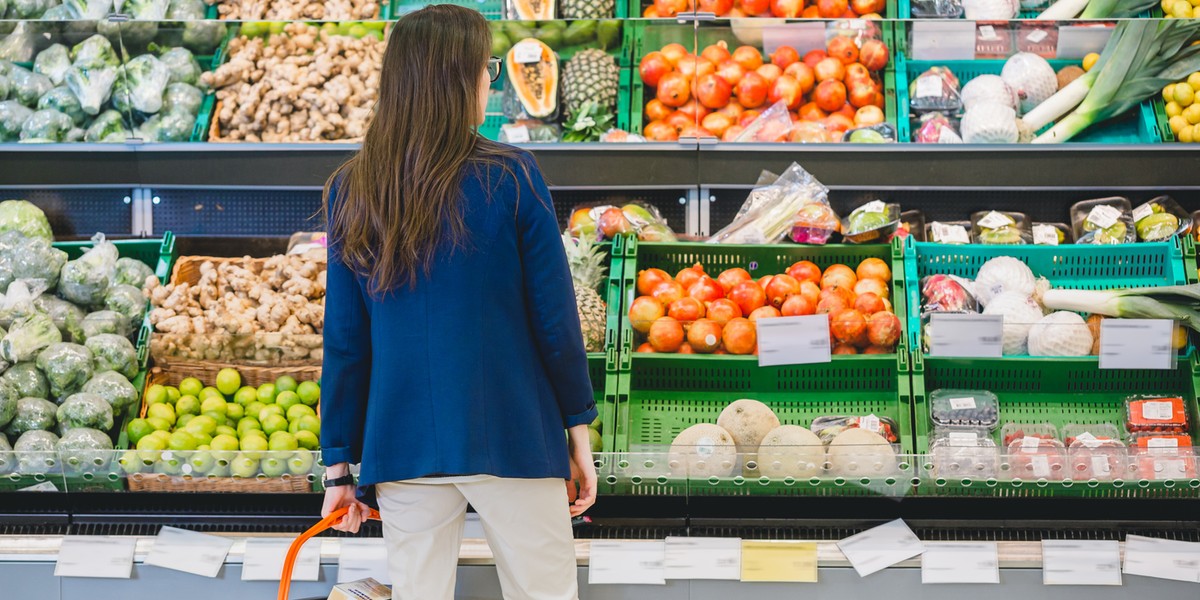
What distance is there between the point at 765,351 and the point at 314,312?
4.60 ft

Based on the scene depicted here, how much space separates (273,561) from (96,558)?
0.46 metres

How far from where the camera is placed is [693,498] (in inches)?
115

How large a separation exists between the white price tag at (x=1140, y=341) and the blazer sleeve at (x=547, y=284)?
164 cm

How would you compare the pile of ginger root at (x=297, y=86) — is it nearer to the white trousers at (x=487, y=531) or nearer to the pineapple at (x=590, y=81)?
the pineapple at (x=590, y=81)

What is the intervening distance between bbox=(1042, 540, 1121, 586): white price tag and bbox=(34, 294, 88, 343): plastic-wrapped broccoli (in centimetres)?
265

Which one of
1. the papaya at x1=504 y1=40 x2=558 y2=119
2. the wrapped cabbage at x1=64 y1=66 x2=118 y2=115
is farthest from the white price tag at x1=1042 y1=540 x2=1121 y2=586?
the wrapped cabbage at x1=64 y1=66 x2=118 y2=115

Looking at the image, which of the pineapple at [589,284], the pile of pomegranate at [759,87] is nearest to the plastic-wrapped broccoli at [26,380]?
the pineapple at [589,284]

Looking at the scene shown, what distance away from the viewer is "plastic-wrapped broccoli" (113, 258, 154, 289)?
3.63 m

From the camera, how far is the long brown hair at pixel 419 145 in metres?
1.96

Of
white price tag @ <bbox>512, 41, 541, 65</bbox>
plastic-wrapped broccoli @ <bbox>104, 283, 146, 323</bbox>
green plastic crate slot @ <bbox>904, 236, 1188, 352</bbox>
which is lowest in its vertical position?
plastic-wrapped broccoli @ <bbox>104, 283, 146, 323</bbox>

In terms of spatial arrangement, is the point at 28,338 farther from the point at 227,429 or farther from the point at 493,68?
the point at 493,68

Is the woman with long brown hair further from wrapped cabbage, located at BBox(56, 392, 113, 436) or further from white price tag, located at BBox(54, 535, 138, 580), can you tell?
wrapped cabbage, located at BBox(56, 392, 113, 436)

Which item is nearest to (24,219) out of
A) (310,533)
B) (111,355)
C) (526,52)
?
(111,355)

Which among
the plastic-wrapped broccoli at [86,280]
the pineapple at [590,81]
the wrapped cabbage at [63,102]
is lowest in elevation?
the plastic-wrapped broccoli at [86,280]
